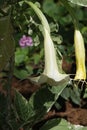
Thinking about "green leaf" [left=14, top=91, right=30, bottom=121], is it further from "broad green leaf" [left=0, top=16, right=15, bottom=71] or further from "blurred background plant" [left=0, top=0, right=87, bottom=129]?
"broad green leaf" [left=0, top=16, right=15, bottom=71]

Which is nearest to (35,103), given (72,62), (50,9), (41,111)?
(41,111)

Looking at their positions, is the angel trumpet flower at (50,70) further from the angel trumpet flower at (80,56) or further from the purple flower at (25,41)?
the purple flower at (25,41)

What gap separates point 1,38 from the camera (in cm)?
168

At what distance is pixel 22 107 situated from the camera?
2037 mm

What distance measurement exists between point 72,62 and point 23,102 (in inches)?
41.0

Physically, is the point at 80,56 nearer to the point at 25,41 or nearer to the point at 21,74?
the point at 21,74

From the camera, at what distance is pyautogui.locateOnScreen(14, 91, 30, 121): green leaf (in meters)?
2.02

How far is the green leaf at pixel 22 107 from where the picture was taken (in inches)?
79.6

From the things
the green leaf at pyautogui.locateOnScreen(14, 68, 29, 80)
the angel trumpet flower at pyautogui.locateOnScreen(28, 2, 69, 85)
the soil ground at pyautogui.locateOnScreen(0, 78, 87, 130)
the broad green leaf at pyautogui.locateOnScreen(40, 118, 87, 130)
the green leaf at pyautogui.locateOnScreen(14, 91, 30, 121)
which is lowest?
the soil ground at pyautogui.locateOnScreen(0, 78, 87, 130)

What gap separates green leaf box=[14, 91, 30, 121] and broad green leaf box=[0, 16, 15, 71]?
1.21ft

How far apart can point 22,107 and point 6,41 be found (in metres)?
0.43

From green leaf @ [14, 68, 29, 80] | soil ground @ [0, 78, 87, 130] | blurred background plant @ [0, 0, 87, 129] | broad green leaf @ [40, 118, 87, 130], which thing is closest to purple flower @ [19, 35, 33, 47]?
blurred background plant @ [0, 0, 87, 129]

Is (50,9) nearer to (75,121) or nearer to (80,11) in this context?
(80,11)

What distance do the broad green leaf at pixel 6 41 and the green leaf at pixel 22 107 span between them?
37cm
